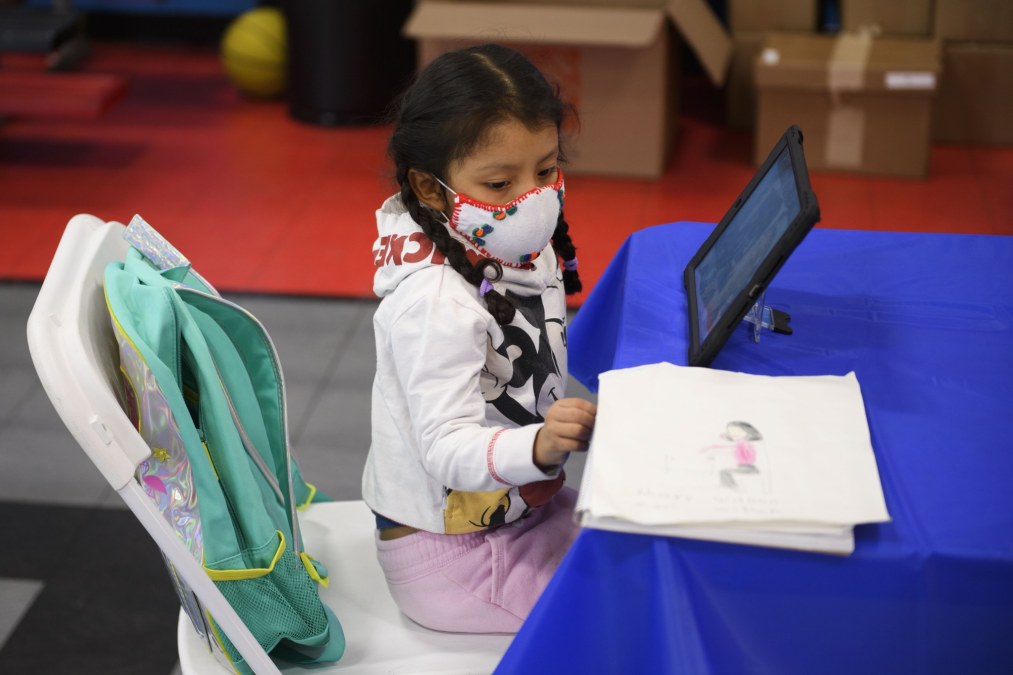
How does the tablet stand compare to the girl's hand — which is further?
the tablet stand

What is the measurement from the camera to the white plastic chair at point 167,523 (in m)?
1.08

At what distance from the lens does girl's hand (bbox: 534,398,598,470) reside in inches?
44.2

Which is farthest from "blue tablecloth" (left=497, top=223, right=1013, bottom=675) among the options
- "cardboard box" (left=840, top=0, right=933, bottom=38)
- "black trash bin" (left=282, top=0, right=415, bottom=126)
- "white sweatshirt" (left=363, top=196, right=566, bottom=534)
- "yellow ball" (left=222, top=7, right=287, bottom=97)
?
"yellow ball" (left=222, top=7, right=287, bottom=97)

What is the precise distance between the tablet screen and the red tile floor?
1.71 m

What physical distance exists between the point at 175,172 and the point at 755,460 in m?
3.41

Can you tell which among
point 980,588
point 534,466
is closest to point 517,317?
point 534,466

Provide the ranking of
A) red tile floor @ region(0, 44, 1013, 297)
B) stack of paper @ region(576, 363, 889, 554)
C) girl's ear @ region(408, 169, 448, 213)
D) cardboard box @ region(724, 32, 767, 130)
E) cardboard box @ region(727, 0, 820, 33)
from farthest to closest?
cardboard box @ region(724, 32, 767, 130) < cardboard box @ region(727, 0, 820, 33) < red tile floor @ region(0, 44, 1013, 297) < girl's ear @ region(408, 169, 448, 213) < stack of paper @ region(576, 363, 889, 554)

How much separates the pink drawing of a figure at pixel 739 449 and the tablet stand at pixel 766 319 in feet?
0.92

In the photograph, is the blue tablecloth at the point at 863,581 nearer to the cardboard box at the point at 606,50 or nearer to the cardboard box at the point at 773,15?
Answer: the cardboard box at the point at 606,50

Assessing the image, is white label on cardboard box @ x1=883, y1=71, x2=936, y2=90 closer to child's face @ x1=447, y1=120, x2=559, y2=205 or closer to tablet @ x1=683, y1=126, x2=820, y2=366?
tablet @ x1=683, y1=126, x2=820, y2=366

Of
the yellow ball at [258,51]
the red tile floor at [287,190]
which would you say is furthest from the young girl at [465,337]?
the yellow ball at [258,51]

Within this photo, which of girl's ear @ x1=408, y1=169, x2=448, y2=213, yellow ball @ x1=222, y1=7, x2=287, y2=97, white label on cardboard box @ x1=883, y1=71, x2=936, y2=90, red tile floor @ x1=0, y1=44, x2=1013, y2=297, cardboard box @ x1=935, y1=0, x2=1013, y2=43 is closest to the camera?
girl's ear @ x1=408, y1=169, x2=448, y2=213

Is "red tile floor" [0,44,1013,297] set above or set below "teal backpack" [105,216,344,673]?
below

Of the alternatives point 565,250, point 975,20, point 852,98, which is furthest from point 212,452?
point 975,20
